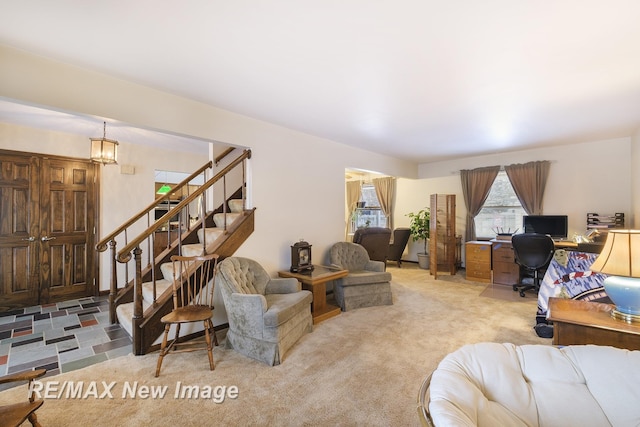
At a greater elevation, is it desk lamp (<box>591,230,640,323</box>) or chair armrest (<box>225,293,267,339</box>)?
desk lamp (<box>591,230,640,323</box>)

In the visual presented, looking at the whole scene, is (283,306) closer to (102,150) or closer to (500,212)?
(102,150)

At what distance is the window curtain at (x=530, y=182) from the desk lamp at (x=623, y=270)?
423cm

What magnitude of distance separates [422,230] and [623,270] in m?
5.08

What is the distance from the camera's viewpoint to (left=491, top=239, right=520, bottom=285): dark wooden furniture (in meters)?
5.10

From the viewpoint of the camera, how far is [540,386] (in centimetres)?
120

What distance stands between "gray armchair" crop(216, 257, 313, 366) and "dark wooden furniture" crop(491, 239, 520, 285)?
402cm

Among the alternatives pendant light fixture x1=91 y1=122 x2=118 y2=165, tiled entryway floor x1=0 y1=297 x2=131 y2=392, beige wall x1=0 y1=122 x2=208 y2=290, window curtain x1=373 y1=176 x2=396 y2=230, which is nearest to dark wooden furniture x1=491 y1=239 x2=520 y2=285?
window curtain x1=373 y1=176 x2=396 y2=230

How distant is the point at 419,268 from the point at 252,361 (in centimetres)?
515

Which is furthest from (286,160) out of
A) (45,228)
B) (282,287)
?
(45,228)

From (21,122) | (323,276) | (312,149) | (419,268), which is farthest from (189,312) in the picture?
(419,268)

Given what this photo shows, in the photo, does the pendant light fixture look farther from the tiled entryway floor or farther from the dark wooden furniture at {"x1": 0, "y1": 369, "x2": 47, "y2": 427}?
the dark wooden furniture at {"x1": 0, "y1": 369, "x2": 47, "y2": 427}

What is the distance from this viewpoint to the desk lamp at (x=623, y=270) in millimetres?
1678

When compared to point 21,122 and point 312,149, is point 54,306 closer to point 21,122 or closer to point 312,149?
point 21,122

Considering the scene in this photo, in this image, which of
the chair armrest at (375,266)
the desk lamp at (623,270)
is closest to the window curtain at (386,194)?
the chair armrest at (375,266)
